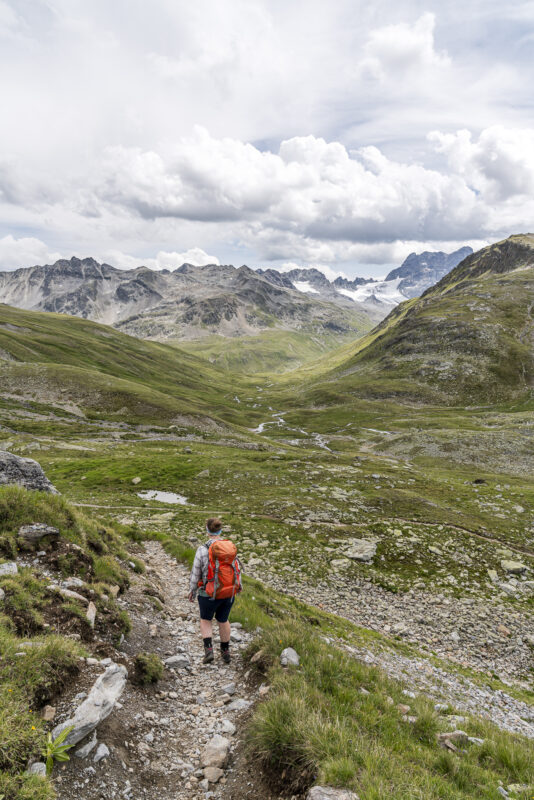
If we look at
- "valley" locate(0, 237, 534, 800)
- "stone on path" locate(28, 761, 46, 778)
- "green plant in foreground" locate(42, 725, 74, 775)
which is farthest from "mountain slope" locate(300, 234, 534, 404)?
"stone on path" locate(28, 761, 46, 778)

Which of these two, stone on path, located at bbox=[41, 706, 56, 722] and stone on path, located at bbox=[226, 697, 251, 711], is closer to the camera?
stone on path, located at bbox=[41, 706, 56, 722]

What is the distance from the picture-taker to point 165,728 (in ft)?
24.9

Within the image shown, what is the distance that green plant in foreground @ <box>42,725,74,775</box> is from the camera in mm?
5234

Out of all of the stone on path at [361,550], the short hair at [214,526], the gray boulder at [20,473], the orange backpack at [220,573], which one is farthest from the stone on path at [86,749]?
the stone on path at [361,550]

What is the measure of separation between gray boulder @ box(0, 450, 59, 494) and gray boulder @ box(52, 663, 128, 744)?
12594mm

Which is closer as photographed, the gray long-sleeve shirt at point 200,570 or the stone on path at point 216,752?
the stone on path at point 216,752

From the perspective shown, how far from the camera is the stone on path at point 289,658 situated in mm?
8914

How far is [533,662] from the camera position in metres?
16.0

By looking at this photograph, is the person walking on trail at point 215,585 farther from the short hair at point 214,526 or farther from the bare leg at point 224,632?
the short hair at point 214,526

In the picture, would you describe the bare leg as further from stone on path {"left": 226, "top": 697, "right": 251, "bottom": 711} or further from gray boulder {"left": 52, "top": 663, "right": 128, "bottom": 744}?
gray boulder {"left": 52, "top": 663, "right": 128, "bottom": 744}

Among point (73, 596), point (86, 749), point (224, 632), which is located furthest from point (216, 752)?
point (73, 596)

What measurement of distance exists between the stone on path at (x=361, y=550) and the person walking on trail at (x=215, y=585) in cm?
1485

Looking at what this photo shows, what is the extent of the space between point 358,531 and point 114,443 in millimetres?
60689

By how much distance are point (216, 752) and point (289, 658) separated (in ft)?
8.88
